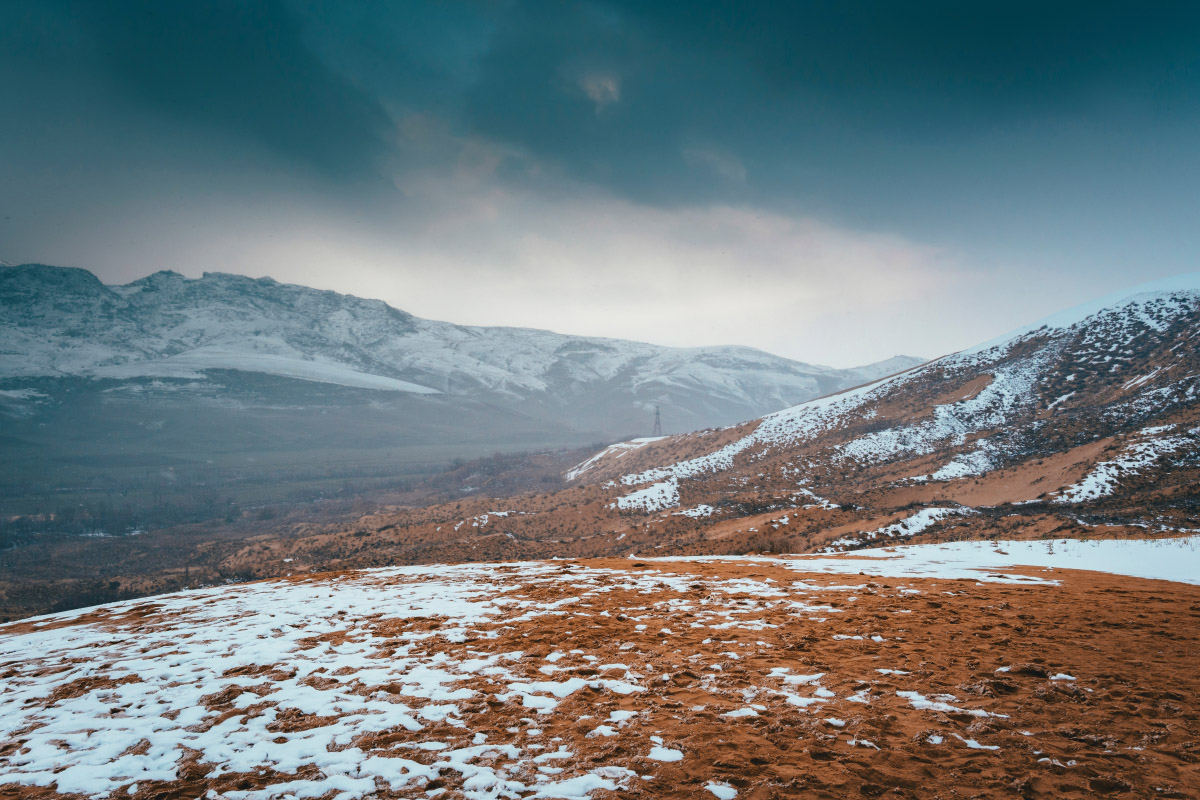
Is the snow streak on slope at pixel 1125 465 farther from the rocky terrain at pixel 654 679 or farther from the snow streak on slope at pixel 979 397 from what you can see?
the snow streak on slope at pixel 979 397

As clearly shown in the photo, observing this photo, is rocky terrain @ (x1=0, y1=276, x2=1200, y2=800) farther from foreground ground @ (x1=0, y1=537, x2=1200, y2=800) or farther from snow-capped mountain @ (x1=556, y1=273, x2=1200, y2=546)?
snow-capped mountain @ (x1=556, y1=273, x2=1200, y2=546)

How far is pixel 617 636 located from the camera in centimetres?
747

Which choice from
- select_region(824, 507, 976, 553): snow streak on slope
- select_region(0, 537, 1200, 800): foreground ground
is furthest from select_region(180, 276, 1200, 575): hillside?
select_region(0, 537, 1200, 800): foreground ground

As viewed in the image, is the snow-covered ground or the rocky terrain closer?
the rocky terrain

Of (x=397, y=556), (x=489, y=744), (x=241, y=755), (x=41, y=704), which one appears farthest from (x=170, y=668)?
(x=397, y=556)

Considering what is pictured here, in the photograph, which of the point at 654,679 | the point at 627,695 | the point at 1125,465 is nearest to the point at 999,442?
the point at 1125,465

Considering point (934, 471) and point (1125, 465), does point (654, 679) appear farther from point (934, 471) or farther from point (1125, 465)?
point (934, 471)

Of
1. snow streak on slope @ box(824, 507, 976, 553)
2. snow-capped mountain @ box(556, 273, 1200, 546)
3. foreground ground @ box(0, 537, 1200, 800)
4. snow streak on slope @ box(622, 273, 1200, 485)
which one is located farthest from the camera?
snow streak on slope @ box(622, 273, 1200, 485)

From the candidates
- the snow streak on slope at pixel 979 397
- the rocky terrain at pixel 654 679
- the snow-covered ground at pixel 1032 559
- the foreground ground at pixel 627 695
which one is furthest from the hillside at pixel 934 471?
the foreground ground at pixel 627 695

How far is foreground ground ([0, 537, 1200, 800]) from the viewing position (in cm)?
381

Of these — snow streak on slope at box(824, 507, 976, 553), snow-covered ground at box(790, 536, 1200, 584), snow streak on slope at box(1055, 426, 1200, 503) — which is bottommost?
snow streak on slope at box(824, 507, 976, 553)

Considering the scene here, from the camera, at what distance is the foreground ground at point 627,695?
3.81 m

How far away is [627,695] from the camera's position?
5391 mm

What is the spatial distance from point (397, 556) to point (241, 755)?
31.1 m
